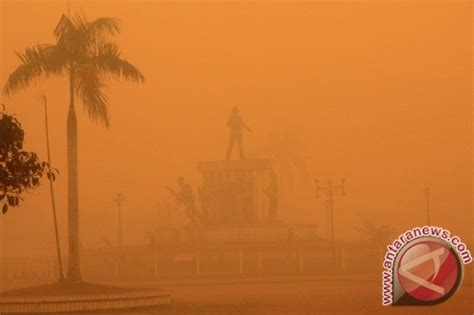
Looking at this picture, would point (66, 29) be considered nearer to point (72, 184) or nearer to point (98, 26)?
point (98, 26)

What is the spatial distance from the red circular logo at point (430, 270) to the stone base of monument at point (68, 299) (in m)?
6.13

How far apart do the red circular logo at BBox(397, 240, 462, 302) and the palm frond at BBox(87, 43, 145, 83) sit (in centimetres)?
793

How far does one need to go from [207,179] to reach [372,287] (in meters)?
14.3

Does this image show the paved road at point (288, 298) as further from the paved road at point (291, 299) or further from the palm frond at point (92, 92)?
the palm frond at point (92, 92)

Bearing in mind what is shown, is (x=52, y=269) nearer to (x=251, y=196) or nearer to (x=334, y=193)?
(x=251, y=196)

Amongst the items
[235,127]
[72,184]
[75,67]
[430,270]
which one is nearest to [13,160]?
[430,270]

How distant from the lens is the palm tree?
70.8 feet

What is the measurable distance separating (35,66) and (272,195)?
19.6 metres

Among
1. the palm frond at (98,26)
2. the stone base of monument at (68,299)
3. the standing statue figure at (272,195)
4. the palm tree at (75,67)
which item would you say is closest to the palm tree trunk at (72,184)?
the palm tree at (75,67)

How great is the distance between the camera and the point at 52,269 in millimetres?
36188

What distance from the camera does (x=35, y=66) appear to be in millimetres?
21734

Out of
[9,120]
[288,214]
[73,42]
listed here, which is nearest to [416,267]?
[9,120]

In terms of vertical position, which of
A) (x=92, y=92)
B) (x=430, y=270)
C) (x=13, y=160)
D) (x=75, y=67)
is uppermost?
(x=75, y=67)

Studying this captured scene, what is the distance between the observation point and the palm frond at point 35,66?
852 inches
